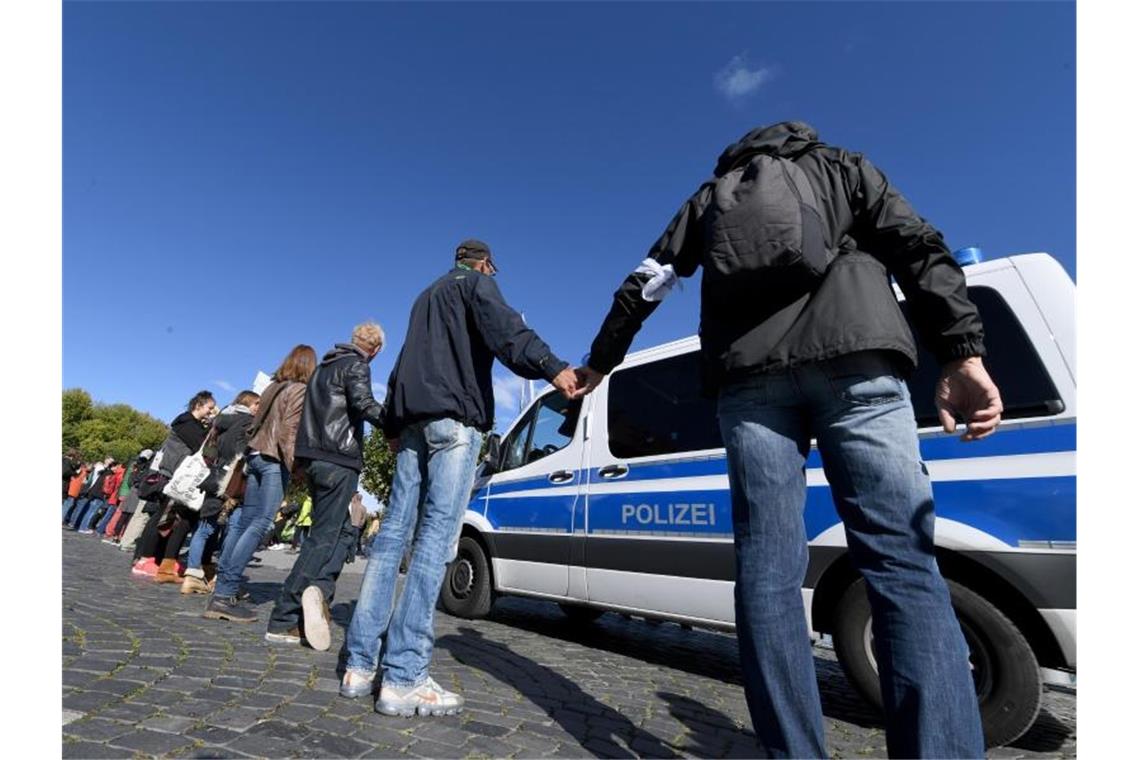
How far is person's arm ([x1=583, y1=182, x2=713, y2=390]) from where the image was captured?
1.80 meters

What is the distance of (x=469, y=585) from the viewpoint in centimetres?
520

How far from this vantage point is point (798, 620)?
5.10 ft

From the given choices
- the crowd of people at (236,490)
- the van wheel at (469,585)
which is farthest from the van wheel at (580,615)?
the crowd of people at (236,490)

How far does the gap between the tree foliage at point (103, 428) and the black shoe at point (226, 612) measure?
5674cm

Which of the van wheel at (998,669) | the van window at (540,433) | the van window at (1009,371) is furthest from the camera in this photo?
the van window at (540,433)

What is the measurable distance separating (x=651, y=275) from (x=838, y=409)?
62cm

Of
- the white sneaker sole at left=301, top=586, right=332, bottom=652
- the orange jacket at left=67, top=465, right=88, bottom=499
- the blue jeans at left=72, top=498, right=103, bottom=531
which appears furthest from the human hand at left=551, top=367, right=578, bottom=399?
the orange jacket at left=67, top=465, right=88, bottom=499

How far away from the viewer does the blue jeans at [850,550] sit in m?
1.39

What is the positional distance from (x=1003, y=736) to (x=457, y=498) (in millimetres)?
2293

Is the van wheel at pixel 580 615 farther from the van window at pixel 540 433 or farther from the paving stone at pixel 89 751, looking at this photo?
the paving stone at pixel 89 751

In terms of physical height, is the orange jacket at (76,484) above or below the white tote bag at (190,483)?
below

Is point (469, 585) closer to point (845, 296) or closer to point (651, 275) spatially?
point (651, 275)

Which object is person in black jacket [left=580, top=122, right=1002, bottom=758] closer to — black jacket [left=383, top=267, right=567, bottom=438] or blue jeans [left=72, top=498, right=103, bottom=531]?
black jacket [left=383, top=267, right=567, bottom=438]

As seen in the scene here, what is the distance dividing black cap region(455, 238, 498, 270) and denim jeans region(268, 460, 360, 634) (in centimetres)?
153
